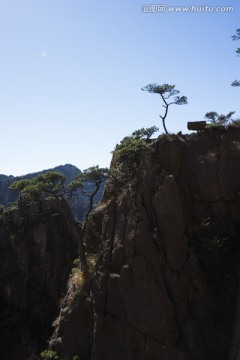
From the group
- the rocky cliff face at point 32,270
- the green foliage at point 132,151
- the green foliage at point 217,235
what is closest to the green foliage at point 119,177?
the green foliage at point 132,151

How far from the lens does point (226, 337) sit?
18344mm

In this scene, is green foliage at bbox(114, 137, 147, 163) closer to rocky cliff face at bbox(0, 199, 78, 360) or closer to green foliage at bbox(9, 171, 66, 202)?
green foliage at bbox(9, 171, 66, 202)

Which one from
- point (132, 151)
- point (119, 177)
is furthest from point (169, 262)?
point (132, 151)

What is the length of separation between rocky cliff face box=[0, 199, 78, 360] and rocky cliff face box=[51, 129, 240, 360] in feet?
72.7

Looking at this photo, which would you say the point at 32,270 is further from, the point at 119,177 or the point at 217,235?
the point at 217,235

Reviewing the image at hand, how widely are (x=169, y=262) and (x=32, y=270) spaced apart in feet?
103

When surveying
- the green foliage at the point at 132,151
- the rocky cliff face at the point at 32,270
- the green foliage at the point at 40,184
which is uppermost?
the green foliage at the point at 40,184

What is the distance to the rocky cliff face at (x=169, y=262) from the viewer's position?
1895cm

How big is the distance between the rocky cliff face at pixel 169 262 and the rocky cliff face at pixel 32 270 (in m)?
22.2

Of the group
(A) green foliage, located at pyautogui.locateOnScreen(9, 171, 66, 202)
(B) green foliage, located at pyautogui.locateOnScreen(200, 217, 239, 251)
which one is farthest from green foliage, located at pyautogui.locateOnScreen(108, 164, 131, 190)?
(A) green foliage, located at pyautogui.locateOnScreen(9, 171, 66, 202)

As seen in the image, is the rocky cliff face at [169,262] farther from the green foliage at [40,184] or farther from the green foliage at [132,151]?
the green foliage at [40,184]

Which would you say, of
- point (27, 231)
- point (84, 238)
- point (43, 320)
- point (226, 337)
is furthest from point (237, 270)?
point (27, 231)

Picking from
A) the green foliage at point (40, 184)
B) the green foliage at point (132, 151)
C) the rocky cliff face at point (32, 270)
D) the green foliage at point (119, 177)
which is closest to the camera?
the green foliage at point (132, 151)

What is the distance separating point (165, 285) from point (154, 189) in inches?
196
